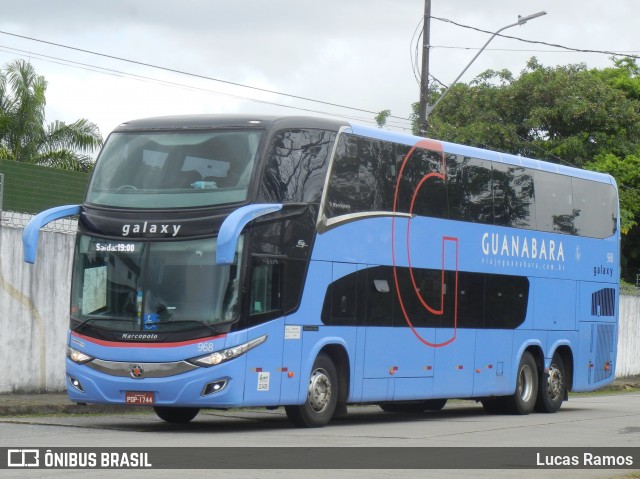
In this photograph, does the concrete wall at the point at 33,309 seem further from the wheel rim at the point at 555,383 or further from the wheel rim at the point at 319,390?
the wheel rim at the point at 555,383

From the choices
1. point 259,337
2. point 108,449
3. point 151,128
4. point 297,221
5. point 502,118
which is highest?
point 502,118

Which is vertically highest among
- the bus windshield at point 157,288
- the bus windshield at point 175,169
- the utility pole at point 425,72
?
the utility pole at point 425,72

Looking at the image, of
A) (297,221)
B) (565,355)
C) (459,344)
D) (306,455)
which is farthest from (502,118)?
(306,455)

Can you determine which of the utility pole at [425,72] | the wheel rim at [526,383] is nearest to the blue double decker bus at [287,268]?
the wheel rim at [526,383]

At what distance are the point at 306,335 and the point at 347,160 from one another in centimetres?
246

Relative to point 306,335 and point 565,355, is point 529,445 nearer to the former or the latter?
point 306,335

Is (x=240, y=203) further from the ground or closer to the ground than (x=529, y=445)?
further from the ground

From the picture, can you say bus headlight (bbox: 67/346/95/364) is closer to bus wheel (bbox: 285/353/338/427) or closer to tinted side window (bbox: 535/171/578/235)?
bus wheel (bbox: 285/353/338/427)

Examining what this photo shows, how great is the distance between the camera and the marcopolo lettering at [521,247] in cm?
2019

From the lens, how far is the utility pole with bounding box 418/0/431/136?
2805 cm

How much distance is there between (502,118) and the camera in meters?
45.9

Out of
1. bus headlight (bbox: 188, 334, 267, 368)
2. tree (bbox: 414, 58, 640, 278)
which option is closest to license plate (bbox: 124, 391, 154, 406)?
bus headlight (bbox: 188, 334, 267, 368)

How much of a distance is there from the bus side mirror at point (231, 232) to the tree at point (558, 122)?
2975 cm

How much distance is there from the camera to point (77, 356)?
15.7 m
